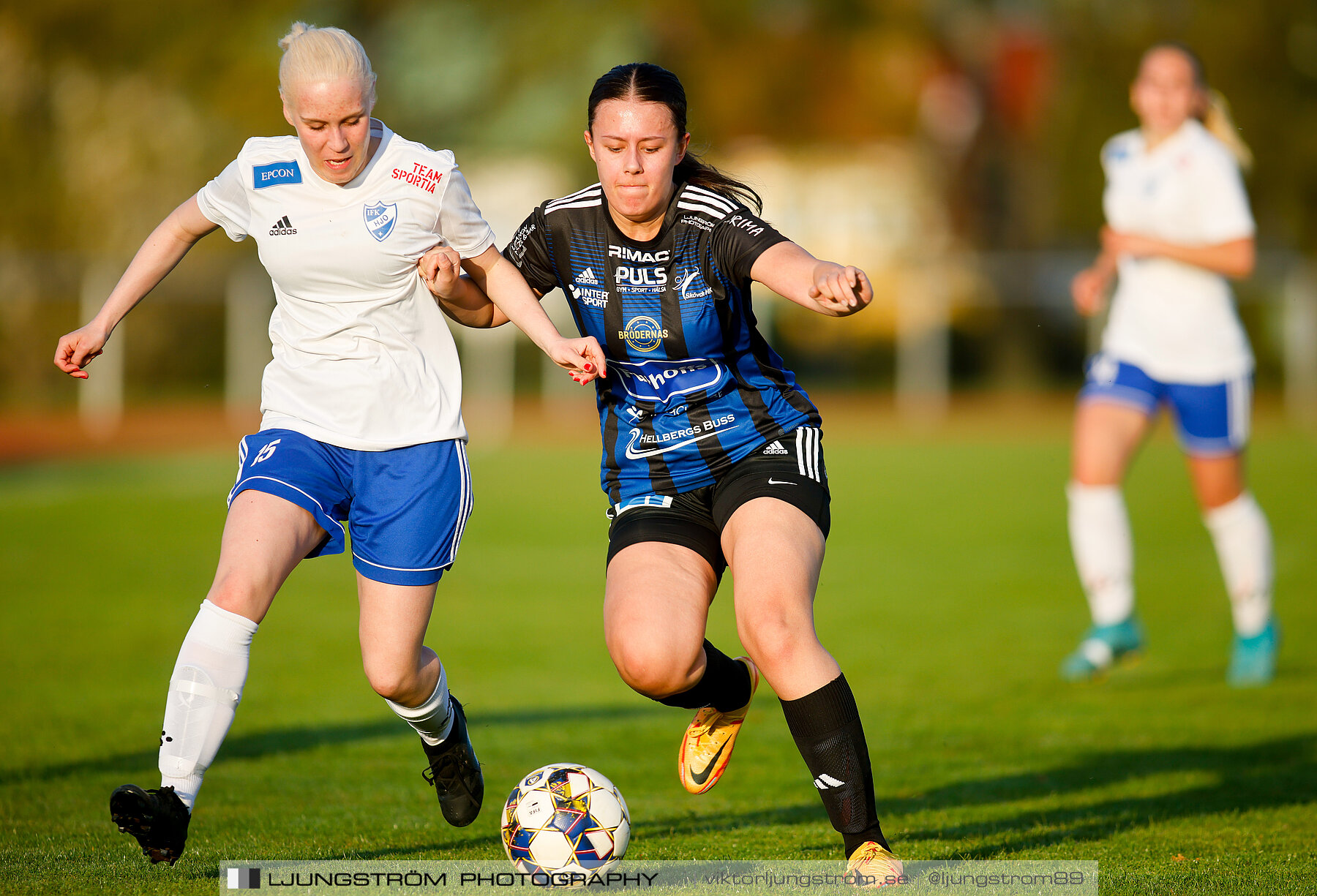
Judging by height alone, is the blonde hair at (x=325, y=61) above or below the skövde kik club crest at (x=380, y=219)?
above

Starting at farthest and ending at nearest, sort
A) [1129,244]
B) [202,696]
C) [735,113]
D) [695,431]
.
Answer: [735,113] → [1129,244] → [695,431] → [202,696]

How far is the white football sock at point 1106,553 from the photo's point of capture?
698 cm

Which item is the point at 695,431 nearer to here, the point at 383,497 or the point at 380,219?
the point at 383,497

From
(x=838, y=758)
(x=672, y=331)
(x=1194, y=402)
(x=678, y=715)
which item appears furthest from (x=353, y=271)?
(x=1194, y=402)

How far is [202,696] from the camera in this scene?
3.64m

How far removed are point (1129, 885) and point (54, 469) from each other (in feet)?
50.7

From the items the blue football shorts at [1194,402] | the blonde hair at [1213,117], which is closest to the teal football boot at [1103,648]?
the blue football shorts at [1194,402]

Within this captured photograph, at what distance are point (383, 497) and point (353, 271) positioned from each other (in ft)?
2.12

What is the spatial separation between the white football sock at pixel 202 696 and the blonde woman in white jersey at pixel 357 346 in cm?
6

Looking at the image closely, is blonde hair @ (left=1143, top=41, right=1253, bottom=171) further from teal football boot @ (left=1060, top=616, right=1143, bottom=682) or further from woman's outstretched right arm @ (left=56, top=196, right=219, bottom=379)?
woman's outstretched right arm @ (left=56, top=196, right=219, bottom=379)

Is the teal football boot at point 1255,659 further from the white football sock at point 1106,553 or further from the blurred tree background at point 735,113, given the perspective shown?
the blurred tree background at point 735,113

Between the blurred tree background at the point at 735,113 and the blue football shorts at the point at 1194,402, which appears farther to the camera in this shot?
the blurred tree background at the point at 735,113

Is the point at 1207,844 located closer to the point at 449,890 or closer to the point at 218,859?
the point at 449,890

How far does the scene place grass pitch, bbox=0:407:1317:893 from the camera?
14.0 ft
